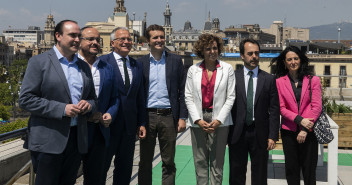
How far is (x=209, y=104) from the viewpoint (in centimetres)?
461

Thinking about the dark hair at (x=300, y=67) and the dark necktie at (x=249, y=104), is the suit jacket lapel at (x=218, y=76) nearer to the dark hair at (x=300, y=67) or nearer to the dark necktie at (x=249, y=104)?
the dark necktie at (x=249, y=104)

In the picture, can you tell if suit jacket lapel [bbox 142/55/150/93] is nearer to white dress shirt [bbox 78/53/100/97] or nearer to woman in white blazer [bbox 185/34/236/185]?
woman in white blazer [bbox 185/34/236/185]

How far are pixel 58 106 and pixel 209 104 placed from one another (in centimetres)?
184

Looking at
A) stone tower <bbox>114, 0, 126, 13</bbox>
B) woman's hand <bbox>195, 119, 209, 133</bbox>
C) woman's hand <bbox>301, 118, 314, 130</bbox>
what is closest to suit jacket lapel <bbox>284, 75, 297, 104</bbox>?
woman's hand <bbox>301, 118, 314, 130</bbox>

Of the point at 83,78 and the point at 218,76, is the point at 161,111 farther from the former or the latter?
the point at 83,78

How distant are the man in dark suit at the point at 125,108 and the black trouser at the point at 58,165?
79cm

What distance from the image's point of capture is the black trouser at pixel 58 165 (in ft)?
11.1

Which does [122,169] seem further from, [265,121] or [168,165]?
[265,121]

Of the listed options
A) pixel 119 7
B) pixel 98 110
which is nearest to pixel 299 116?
pixel 98 110

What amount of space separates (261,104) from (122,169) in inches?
66.8

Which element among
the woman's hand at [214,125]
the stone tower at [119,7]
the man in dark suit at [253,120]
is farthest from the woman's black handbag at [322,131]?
the stone tower at [119,7]

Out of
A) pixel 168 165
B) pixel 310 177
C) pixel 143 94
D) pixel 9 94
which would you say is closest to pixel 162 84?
pixel 143 94

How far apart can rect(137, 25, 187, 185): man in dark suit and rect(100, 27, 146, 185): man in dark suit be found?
0.15 metres

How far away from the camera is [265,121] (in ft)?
15.2
